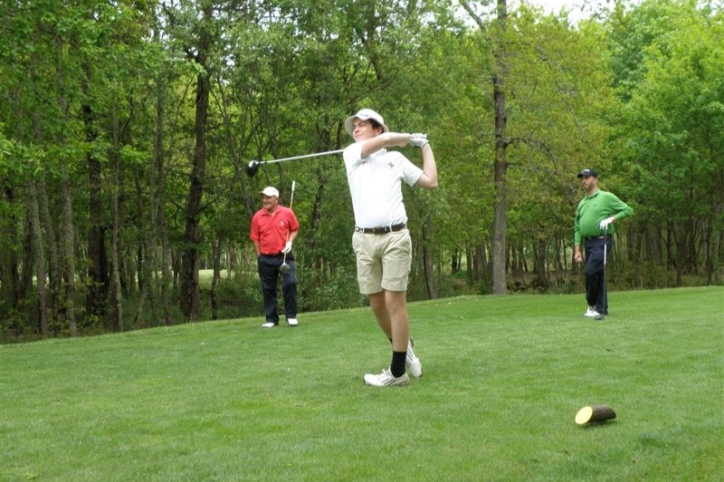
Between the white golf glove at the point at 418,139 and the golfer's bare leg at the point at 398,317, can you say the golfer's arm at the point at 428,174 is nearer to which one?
the white golf glove at the point at 418,139

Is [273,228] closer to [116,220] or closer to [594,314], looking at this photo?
[594,314]

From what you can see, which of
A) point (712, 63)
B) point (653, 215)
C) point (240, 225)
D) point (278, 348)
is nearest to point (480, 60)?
point (240, 225)

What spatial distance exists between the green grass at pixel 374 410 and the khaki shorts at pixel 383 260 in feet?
2.81

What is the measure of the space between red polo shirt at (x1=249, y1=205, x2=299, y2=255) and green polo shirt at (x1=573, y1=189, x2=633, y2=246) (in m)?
4.50

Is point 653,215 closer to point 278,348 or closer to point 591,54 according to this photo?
point 591,54

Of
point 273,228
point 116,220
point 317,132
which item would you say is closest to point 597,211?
point 273,228

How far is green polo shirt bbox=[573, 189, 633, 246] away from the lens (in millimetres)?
12672

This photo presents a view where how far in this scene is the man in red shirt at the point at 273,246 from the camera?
1320 centimetres

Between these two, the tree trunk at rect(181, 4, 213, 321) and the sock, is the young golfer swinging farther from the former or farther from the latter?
the tree trunk at rect(181, 4, 213, 321)

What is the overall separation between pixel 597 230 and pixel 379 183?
6716 mm

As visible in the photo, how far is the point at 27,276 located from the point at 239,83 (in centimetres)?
1614

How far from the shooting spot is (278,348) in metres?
10.0

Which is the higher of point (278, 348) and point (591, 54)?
point (591, 54)

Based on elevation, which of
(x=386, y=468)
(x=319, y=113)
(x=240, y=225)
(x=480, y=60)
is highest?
(x=480, y=60)
